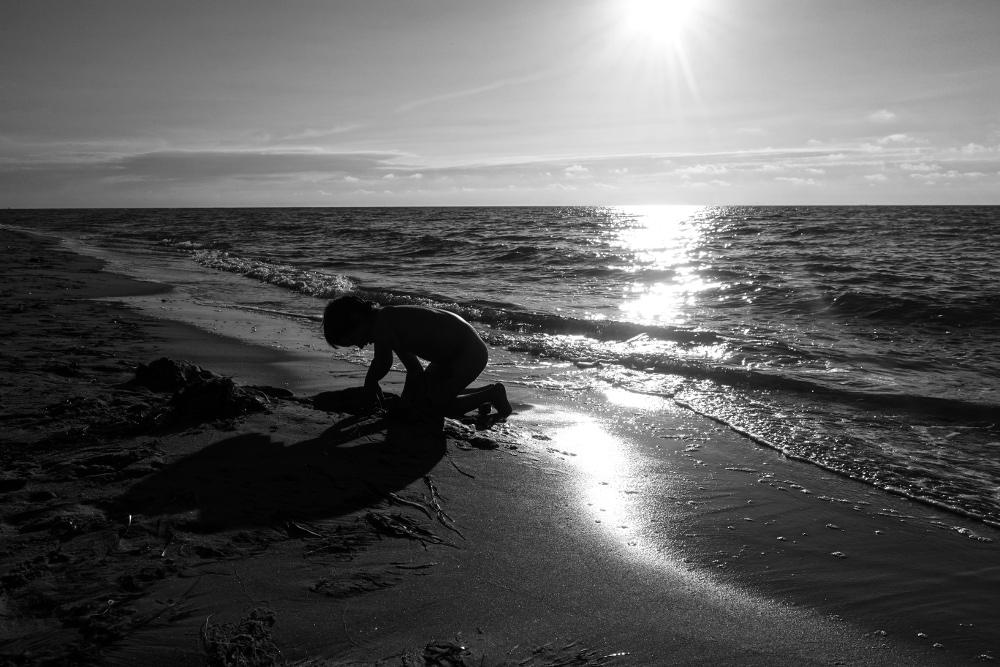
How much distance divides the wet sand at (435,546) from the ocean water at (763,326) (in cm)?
112

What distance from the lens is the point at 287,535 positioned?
2877mm

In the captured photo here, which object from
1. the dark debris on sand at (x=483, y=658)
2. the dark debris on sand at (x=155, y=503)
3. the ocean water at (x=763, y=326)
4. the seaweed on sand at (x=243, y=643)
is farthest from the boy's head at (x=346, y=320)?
the dark debris on sand at (x=483, y=658)

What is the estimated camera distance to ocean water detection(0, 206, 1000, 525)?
5000mm

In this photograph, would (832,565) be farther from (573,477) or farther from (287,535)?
(287,535)

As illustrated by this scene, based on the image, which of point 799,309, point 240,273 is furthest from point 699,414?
point 240,273

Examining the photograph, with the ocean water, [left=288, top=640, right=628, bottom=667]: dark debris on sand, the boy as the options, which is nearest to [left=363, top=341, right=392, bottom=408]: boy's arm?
the boy

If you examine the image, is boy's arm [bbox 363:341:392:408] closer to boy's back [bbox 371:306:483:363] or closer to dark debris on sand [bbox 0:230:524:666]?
boy's back [bbox 371:306:483:363]

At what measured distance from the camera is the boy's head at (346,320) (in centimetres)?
448

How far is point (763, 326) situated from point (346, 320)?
7.20 metres

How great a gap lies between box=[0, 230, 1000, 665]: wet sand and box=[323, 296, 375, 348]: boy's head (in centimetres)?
55

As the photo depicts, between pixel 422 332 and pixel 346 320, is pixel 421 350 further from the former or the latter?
pixel 346 320

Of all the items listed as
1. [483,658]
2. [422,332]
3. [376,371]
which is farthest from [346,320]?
[483,658]

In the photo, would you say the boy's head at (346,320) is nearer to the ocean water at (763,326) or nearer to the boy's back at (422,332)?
the boy's back at (422,332)

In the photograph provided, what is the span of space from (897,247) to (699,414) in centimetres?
2062
